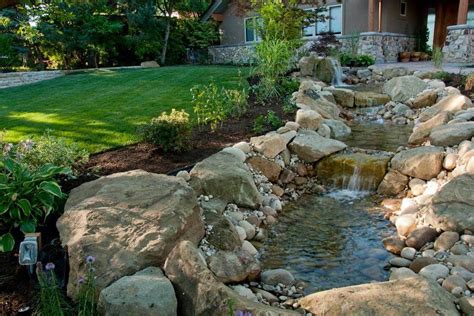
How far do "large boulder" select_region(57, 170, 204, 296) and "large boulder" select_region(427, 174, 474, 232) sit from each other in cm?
204

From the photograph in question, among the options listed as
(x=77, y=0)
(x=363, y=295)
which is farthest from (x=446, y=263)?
(x=77, y=0)

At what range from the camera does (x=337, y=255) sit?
3.47 metres

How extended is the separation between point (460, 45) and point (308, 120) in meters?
8.21

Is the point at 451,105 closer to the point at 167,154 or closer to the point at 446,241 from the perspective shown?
the point at 446,241

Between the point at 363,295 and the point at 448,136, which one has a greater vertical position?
the point at 448,136

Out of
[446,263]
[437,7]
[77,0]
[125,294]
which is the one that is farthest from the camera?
[437,7]

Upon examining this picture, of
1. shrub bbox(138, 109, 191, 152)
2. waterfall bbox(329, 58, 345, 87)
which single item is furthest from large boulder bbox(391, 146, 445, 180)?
waterfall bbox(329, 58, 345, 87)

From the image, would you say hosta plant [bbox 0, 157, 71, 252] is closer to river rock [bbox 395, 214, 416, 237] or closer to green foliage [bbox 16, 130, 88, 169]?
green foliage [bbox 16, 130, 88, 169]

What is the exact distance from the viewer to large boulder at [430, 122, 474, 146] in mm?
4836

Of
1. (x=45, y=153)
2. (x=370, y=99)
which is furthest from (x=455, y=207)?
(x=370, y=99)

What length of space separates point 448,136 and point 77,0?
438 centimetres

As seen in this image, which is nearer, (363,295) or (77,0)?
(363,295)

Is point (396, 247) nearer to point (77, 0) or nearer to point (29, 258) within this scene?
point (29, 258)

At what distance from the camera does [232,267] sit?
2977 millimetres
